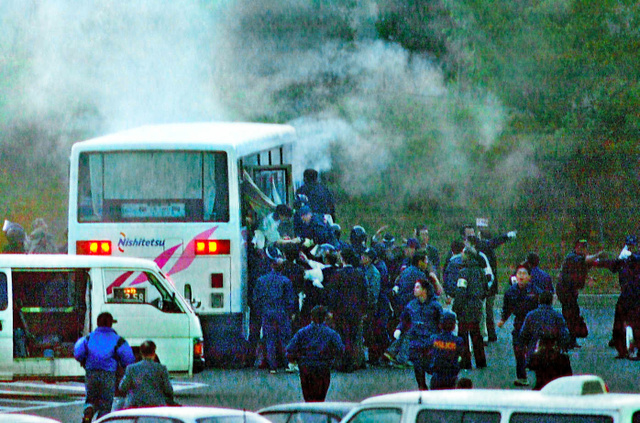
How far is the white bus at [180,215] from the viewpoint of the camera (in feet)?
50.5

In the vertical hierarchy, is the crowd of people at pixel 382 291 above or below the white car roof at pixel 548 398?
above

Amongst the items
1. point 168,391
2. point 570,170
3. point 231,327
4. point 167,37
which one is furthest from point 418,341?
point 167,37

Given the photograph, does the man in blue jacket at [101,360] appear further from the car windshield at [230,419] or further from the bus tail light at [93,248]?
the bus tail light at [93,248]

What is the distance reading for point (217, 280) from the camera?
15.4 meters

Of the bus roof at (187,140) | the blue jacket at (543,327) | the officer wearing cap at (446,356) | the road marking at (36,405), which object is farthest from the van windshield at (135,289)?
the officer wearing cap at (446,356)

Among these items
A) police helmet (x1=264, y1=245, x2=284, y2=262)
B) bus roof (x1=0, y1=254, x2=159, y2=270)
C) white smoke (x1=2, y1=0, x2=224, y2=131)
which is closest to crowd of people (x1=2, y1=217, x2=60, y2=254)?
police helmet (x1=264, y1=245, x2=284, y2=262)

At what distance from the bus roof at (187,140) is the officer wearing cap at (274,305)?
A: 64.8 inches

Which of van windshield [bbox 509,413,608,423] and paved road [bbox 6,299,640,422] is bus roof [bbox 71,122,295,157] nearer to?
paved road [bbox 6,299,640,422]

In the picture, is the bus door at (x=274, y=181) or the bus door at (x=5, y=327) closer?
the bus door at (x=5, y=327)

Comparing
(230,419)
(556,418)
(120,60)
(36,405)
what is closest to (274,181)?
(36,405)

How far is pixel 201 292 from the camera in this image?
50.6 feet

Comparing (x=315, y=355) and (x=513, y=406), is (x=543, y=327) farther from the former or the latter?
(x=513, y=406)

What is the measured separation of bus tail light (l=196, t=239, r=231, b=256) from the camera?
1538cm

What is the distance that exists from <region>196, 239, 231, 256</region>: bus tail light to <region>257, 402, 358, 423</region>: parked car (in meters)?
7.18
